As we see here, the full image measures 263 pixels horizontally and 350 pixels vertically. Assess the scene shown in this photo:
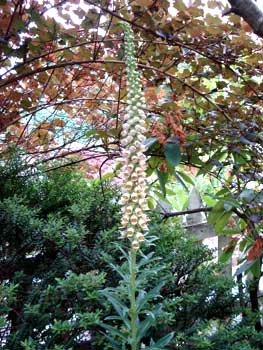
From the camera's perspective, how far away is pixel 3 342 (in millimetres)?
1165

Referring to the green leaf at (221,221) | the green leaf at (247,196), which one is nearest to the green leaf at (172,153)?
the green leaf at (247,196)

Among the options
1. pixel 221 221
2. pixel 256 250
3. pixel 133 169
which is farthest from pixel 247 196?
pixel 133 169

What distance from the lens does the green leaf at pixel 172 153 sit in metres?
1.27

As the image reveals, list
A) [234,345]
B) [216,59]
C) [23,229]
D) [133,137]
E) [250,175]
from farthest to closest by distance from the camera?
[216,59] → [250,175] → [23,229] → [234,345] → [133,137]

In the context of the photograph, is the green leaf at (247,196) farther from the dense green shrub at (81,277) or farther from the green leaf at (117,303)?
the green leaf at (117,303)

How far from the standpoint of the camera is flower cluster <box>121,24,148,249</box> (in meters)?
0.98

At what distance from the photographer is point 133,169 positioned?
0.99 meters

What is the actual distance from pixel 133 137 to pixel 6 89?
136cm

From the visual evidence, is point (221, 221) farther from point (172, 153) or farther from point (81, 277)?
point (81, 277)

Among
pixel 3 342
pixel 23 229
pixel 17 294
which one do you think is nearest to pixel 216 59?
pixel 23 229

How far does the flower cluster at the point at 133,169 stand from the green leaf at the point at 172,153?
0.28 m

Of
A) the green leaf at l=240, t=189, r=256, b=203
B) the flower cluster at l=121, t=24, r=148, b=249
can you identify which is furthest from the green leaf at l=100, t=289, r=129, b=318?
the green leaf at l=240, t=189, r=256, b=203

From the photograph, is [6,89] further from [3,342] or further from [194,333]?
[194,333]

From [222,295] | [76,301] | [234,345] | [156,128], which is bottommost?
[234,345]
